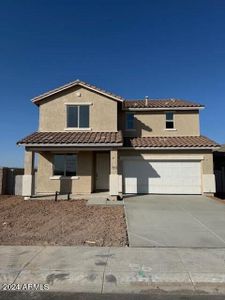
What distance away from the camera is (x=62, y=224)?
10.6 m

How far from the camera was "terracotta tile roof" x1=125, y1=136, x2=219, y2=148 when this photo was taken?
1831cm

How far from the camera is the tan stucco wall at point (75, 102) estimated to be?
62.4 feet

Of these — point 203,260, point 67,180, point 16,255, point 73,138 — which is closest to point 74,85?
point 73,138

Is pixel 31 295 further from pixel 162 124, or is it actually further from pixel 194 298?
pixel 162 124

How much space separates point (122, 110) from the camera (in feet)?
69.4

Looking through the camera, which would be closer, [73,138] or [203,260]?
[203,260]

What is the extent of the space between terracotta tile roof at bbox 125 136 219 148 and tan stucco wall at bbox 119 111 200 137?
629mm

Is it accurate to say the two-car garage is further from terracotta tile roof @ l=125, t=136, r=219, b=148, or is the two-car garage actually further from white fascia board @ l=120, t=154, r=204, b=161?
terracotta tile roof @ l=125, t=136, r=219, b=148

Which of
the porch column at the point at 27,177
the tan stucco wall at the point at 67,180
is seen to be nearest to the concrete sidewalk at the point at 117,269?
the porch column at the point at 27,177

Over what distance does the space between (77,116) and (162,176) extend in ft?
22.3

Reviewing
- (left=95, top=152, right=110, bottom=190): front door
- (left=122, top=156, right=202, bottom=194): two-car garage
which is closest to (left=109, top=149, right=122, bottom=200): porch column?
(left=122, top=156, right=202, bottom=194): two-car garage

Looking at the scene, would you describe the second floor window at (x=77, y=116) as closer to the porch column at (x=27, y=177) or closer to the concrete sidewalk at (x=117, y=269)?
the porch column at (x=27, y=177)

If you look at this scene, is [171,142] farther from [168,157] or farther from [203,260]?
[203,260]

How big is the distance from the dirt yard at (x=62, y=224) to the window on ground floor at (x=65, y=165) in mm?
3635
